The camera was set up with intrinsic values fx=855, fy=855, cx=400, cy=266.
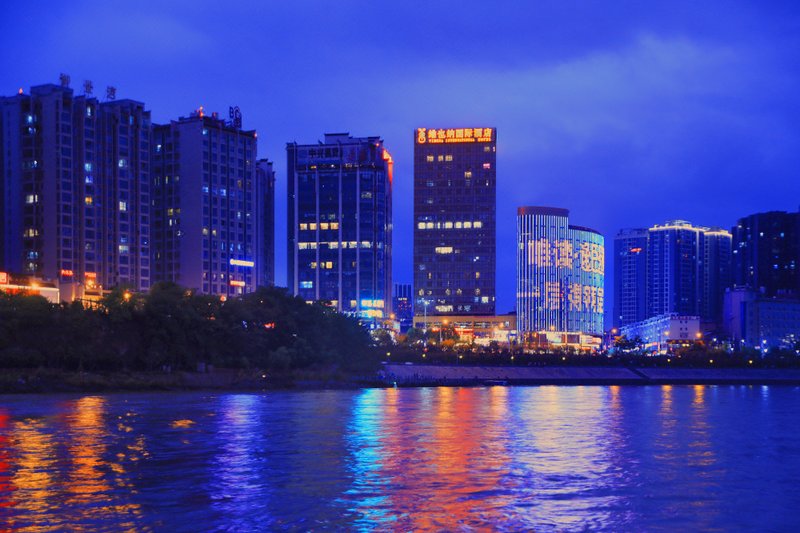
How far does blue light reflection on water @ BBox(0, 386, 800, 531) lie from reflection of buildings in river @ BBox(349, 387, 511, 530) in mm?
131

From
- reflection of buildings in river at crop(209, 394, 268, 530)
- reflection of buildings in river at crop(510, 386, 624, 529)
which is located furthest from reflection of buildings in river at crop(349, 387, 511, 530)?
reflection of buildings in river at crop(209, 394, 268, 530)

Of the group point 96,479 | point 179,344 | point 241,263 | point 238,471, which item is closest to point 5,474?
point 96,479

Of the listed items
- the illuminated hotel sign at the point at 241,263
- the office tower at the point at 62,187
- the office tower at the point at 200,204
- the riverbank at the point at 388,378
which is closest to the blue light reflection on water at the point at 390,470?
the riverbank at the point at 388,378

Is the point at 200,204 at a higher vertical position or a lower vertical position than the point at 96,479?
higher

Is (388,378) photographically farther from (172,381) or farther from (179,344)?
(172,381)

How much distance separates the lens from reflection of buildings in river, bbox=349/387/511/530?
98.5 feet

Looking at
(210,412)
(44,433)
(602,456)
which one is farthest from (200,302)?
(602,456)

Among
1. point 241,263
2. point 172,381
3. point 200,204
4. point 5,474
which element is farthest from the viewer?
point 241,263

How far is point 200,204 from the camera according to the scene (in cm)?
16462

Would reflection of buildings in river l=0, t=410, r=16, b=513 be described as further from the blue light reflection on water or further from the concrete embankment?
the concrete embankment

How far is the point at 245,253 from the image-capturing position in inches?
6836

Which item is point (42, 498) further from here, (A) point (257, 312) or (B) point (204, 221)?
(B) point (204, 221)

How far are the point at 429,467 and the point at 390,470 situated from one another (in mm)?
1998

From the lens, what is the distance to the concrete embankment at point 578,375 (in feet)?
463
